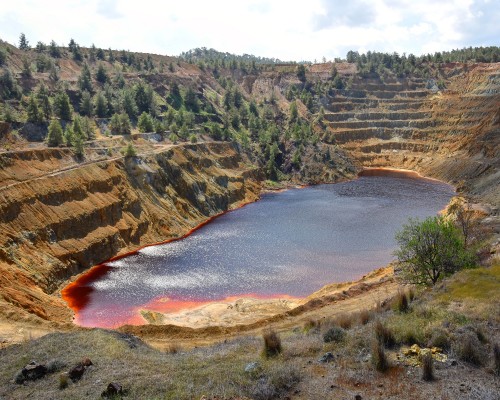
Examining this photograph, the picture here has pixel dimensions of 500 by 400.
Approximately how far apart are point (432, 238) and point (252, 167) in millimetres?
82783

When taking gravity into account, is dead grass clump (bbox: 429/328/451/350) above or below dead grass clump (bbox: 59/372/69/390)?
above

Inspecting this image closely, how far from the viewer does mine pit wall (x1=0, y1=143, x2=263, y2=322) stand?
4494 centimetres

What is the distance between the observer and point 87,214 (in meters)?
59.8

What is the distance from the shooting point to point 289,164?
126500mm

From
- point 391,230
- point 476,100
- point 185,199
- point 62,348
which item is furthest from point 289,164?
point 62,348

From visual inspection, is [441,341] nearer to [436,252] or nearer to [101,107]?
[436,252]

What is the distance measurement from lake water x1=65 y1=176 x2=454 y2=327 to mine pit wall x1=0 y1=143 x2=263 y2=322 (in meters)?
3.45

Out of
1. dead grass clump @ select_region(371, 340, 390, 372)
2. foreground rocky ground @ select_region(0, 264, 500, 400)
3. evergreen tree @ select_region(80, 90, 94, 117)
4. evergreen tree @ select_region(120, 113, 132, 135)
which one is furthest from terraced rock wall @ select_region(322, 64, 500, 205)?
dead grass clump @ select_region(371, 340, 390, 372)

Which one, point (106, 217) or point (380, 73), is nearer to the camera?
point (106, 217)

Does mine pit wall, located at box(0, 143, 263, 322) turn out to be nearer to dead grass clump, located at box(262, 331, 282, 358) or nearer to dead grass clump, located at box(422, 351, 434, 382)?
dead grass clump, located at box(262, 331, 282, 358)

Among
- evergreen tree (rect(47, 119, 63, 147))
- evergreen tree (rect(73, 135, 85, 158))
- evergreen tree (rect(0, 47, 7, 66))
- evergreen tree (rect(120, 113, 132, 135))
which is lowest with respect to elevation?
evergreen tree (rect(73, 135, 85, 158))

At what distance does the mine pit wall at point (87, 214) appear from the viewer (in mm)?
44938

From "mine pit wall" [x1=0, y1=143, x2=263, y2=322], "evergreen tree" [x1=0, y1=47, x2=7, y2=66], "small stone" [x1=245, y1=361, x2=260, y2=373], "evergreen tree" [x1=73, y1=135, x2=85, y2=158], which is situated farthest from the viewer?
"evergreen tree" [x1=0, y1=47, x2=7, y2=66]

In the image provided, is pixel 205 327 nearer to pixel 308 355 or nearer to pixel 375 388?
pixel 308 355
